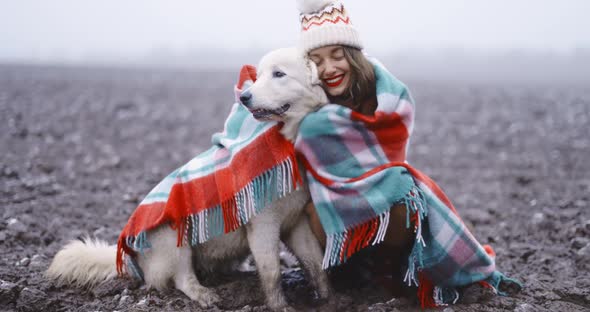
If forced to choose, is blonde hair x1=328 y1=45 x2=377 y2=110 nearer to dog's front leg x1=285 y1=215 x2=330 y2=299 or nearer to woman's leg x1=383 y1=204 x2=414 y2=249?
woman's leg x1=383 y1=204 x2=414 y2=249

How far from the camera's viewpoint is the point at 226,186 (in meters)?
3.11

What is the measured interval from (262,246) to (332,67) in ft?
3.65

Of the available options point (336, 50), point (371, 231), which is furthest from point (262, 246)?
point (336, 50)

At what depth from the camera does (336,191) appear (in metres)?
3.08

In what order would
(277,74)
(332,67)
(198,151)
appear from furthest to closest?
(198,151), (332,67), (277,74)

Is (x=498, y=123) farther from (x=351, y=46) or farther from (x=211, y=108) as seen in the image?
(x=351, y=46)

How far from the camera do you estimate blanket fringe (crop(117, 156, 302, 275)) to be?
120 inches

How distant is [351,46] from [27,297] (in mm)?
2439

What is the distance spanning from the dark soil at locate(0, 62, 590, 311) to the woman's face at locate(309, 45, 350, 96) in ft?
4.19

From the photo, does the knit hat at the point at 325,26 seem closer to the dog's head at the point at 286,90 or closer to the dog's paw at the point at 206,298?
the dog's head at the point at 286,90

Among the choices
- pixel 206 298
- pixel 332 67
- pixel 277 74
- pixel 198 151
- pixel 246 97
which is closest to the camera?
pixel 246 97

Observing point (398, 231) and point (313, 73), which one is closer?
point (313, 73)

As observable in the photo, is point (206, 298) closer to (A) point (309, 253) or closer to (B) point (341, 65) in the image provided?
(A) point (309, 253)

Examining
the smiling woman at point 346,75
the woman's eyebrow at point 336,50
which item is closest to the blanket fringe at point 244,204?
the smiling woman at point 346,75
